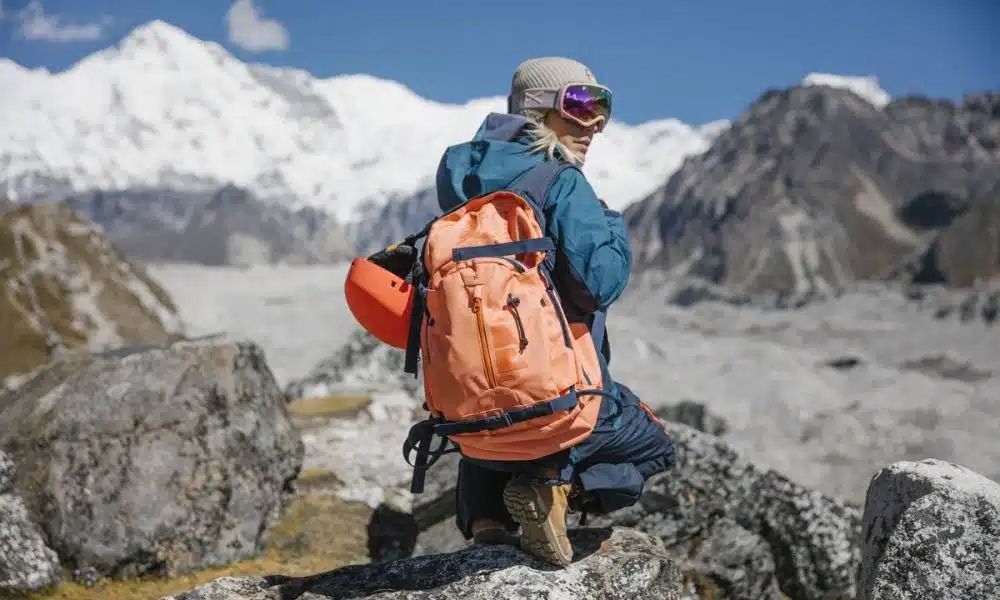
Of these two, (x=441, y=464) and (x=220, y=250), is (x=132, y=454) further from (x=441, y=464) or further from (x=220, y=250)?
(x=220, y=250)

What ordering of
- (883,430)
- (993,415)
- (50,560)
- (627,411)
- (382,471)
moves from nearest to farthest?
1. (627,411)
2. (50,560)
3. (382,471)
4. (883,430)
5. (993,415)

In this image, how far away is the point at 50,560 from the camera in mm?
5070

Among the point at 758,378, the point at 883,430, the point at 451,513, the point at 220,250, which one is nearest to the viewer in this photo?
the point at 451,513

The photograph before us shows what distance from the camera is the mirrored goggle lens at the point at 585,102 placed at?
3672 millimetres

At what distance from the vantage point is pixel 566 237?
345 cm

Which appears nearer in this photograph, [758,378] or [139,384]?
[139,384]

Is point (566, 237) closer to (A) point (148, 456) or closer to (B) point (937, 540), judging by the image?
(B) point (937, 540)

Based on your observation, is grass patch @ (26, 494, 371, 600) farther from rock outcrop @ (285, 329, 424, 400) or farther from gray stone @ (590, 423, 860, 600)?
rock outcrop @ (285, 329, 424, 400)

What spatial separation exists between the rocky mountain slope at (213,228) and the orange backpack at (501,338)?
72.7 meters

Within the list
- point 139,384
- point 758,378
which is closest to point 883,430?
point 758,378

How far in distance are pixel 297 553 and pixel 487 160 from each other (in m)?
3.67

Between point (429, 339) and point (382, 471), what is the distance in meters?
4.85

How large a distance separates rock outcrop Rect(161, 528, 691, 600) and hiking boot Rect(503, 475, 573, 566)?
2.9 inches

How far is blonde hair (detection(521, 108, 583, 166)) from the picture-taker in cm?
365
